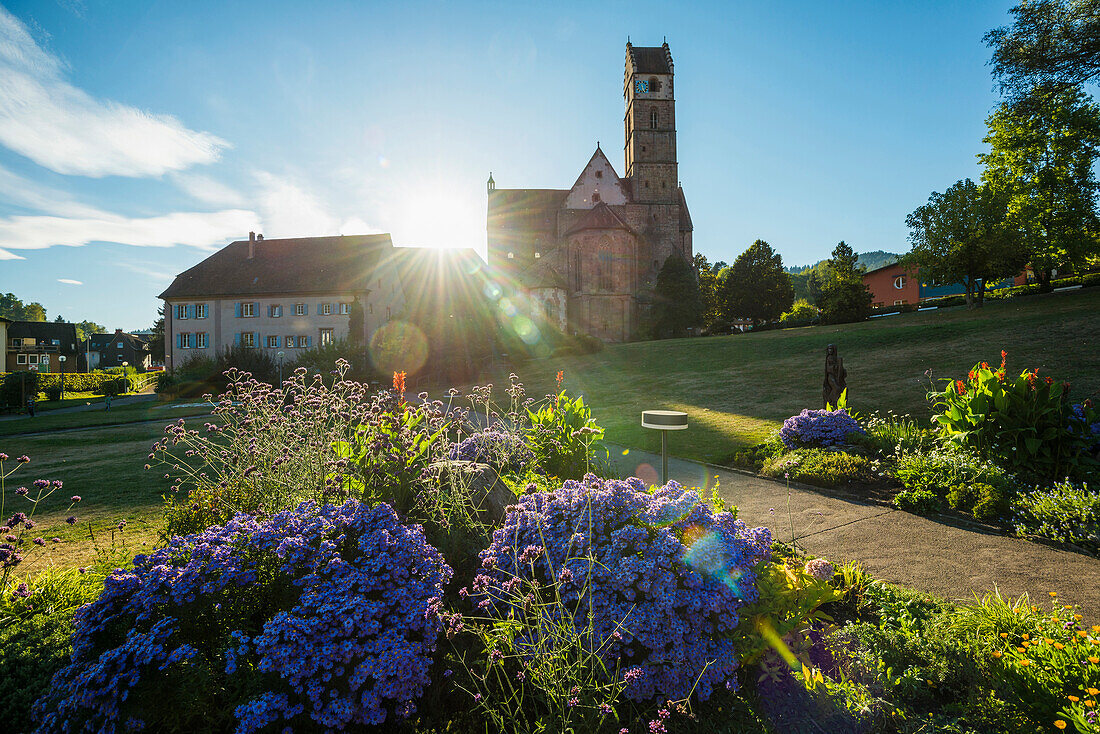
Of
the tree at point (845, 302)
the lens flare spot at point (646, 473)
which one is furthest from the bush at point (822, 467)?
the tree at point (845, 302)

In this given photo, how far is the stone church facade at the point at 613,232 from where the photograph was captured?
44031mm

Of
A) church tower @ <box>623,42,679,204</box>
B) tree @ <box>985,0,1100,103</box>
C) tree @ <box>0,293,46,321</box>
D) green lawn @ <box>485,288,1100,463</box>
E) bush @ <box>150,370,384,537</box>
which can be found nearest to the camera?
bush @ <box>150,370,384,537</box>

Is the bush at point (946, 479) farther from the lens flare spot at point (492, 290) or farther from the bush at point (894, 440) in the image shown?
the lens flare spot at point (492, 290)

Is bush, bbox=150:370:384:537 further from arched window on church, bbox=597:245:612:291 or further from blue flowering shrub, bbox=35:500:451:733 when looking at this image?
arched window on church, bbox=597:245:612:291

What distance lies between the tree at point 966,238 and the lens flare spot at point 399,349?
90.0 feet

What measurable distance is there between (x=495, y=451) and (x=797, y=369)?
1668 centimetres

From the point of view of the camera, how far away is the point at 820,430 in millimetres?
7508

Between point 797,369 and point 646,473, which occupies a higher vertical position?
point 797,369

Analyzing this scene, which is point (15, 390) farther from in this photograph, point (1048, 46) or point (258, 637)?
point (1048, 46)

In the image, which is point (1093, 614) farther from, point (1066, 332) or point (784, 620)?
point (1066, 332)

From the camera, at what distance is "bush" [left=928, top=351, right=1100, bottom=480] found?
5.27 m

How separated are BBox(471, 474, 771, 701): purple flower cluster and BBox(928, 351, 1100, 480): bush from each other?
15.0ft

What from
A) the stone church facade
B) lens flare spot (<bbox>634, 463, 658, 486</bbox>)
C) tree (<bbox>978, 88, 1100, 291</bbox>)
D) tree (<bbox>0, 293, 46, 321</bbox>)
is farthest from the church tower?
tree (<bbox>0, 293, 46, 321</bbox>)

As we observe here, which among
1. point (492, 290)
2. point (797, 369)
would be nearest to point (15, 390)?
point (492, 290)
